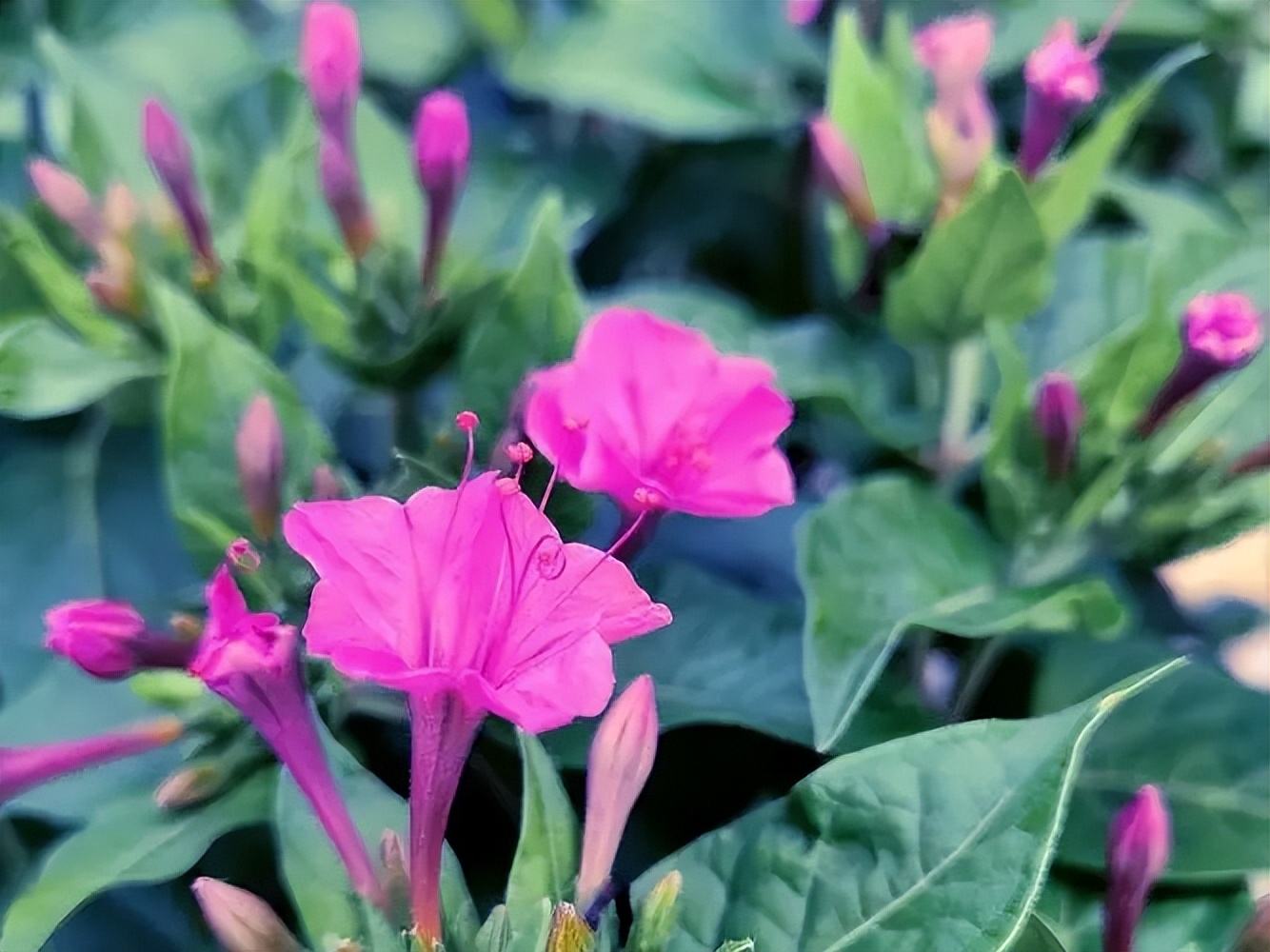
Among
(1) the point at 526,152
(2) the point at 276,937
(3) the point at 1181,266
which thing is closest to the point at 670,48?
(1) the point at 526,152

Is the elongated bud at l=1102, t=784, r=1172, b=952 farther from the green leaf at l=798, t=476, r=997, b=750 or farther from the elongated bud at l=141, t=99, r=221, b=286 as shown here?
the elongated bud at l=141, t=99, r=221, b=286

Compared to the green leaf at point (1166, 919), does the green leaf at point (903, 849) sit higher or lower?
higher

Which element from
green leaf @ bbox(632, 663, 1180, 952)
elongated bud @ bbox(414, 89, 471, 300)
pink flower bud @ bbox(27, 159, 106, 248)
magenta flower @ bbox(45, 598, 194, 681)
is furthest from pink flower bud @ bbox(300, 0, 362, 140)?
green leaf @ bbox(632, 663, 1180, 952)

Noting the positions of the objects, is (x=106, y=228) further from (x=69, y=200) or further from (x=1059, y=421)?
(x=1059, y=421)

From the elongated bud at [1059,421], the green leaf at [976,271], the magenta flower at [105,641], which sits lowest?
the magenta flower at [105,641]

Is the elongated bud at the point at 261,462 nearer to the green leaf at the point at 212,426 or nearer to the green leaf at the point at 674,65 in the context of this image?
the green leaf at the point at 212,426

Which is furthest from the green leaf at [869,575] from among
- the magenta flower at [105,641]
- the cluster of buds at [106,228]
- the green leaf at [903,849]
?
the cluster of buds at [106,228]
